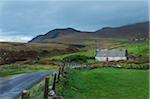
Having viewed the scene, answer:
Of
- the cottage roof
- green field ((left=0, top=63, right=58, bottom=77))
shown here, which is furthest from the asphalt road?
the cottage roof

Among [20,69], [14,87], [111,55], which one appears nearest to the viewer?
[14,87]

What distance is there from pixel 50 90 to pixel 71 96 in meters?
2.11

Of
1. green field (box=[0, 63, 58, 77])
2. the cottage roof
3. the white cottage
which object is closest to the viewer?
green field (box=[0, 63, 58, 77])

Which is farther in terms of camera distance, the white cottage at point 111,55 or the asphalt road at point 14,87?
the white cottage at point 111,55

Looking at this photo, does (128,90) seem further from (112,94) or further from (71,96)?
(71,96)

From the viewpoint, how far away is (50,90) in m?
25.3

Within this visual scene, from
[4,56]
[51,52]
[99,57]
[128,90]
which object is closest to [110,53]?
[99,57]

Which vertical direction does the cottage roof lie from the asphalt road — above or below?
above

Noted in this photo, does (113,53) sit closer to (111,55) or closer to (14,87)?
(111,55)

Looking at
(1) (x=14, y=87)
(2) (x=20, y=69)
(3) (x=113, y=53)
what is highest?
(3) (x=113, y=53)

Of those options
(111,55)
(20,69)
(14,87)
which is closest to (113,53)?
(111,55)

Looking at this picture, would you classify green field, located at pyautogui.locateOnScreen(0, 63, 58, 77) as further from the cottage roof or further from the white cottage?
the cottage roof

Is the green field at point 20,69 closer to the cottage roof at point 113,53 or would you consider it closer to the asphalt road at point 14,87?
the asphalt road at point 14,87

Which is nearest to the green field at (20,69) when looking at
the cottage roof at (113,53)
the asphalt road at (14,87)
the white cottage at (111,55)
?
the asphalt road at (14,87)
